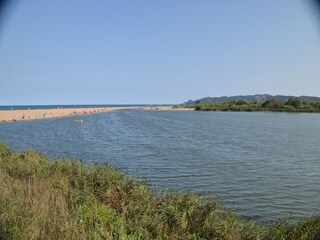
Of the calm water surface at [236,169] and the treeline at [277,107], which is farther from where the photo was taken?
the treeline at [277,107]

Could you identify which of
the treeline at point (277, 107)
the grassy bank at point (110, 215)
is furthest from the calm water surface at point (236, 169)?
the treeline at point (277, 107)

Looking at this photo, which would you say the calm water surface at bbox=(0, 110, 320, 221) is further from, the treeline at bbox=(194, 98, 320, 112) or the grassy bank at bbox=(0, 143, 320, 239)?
the treeline at bbox=(194, 98, 320, 112)

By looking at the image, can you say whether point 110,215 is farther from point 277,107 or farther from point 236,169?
point 277,107

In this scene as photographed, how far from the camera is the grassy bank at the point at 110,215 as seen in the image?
233 inches

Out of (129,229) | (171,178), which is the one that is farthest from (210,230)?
(171,178)

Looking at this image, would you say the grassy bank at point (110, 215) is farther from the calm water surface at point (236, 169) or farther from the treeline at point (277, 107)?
the treeline at point (277, 107)

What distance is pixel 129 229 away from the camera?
689cm

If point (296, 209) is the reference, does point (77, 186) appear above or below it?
above

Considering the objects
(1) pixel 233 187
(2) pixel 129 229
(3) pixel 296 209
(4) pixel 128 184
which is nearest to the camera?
(2) pixel 129 229

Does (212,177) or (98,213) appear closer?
(98,213)

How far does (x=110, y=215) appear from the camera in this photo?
24.3 ft

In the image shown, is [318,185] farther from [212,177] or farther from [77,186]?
[77,186]

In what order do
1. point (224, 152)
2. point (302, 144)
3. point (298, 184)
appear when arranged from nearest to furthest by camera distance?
1. point (298, 184)
2. point (224, 152)
3. point (302, 144)

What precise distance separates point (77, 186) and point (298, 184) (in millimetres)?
11055
